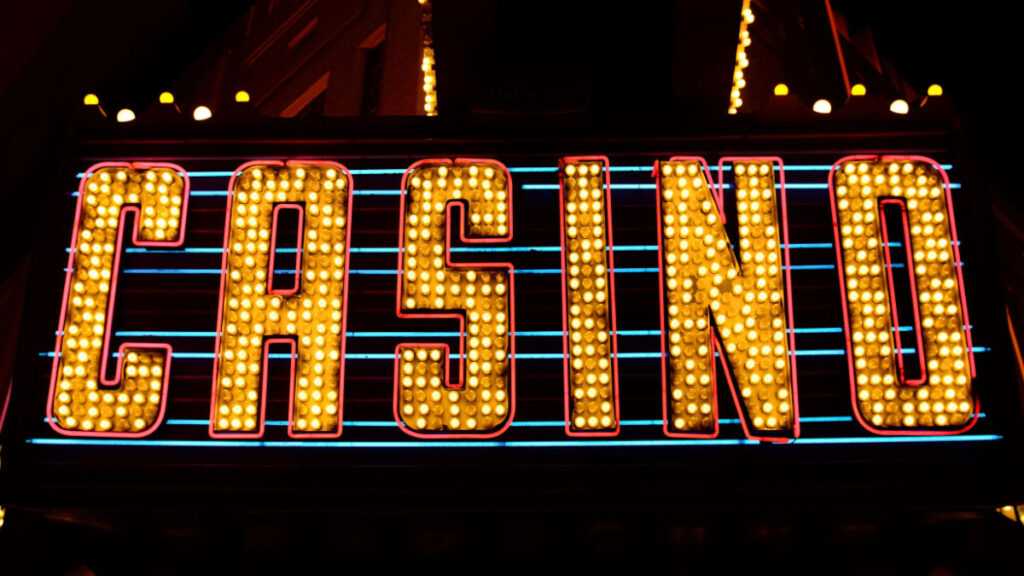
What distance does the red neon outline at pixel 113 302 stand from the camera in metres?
4.17

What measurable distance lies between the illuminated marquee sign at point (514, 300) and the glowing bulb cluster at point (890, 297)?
1 centimetres

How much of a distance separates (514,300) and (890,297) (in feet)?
6.92

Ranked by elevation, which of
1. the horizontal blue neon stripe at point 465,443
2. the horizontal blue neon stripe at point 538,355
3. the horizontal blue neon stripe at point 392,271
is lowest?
the horizontal blue neon stripe at point 465,443

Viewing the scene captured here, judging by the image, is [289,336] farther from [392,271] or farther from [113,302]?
[113,302]

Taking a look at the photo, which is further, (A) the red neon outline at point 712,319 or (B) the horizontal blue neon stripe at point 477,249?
(B) the horizontal blue neon stripe at point 477,249

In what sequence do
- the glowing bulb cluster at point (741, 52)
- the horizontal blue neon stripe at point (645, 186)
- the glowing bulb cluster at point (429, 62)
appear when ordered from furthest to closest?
the glowing bulb cluster at point (429, 62)
the glowing bulb cluster at point (741, 52)
the horizontal blue neon stripe at point (645, 186)

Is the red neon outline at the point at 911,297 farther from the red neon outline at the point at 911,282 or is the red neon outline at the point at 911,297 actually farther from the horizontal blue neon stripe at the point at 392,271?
the horizontal blue neon stripe at the point at 392,271

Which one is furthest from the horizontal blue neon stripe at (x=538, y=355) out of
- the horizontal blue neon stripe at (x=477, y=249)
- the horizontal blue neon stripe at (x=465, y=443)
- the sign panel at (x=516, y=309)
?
the horizontal blue neon stripe at (x=477, y=249)

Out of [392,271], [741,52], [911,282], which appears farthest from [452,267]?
[741,52]

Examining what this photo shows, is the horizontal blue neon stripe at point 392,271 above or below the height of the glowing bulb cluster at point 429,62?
below

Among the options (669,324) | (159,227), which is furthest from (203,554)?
(669,324)

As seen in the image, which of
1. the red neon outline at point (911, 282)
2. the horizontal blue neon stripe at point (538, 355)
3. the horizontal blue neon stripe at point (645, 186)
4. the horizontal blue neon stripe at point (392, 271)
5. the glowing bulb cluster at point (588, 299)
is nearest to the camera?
the red neon outline at point (911, 282)

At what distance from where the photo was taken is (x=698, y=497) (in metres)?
4.11

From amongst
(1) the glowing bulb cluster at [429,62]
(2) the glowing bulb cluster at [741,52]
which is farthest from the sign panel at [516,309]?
(1) the glowing bulb cluster at [429,62]
